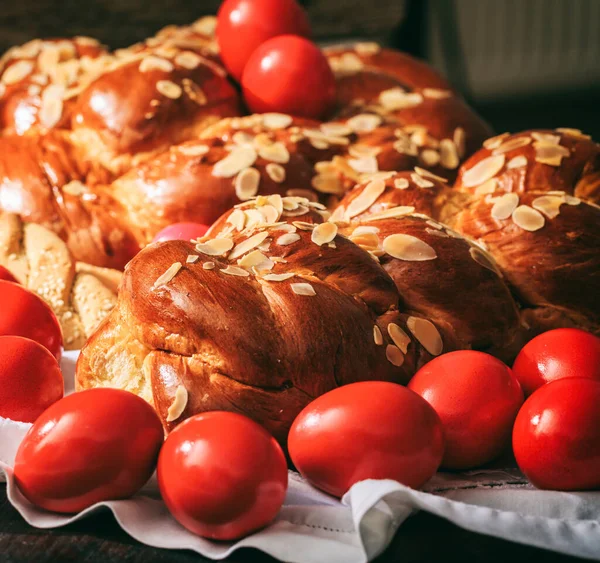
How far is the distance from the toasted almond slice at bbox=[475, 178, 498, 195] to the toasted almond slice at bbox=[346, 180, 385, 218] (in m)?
0.12

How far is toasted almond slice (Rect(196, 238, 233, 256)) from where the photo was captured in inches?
28.9

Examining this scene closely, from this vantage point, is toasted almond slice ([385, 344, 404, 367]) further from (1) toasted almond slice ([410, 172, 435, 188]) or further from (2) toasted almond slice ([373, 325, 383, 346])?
(1) toasted almond slice ([410, 172, 435, 188])

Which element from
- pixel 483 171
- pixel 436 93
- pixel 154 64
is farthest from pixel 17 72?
pixel 483 171

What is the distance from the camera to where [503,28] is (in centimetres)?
473

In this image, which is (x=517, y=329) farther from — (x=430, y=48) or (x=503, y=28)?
(x=503, y=28)

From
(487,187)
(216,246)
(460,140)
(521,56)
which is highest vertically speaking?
(216,246)

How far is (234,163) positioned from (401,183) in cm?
28

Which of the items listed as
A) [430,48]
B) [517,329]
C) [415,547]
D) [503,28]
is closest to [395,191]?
[517,329]

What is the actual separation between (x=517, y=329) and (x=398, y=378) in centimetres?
16

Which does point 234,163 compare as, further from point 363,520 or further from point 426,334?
point 363,520

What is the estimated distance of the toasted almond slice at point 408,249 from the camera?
78cm

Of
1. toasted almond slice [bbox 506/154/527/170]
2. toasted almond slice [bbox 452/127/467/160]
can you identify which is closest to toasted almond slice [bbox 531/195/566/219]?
toasted almond slice [bbox 506/154/527/170]

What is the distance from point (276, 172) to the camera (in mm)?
1134

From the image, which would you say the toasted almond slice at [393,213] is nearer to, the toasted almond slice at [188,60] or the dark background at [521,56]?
the toasted almond slice at [188,60]
